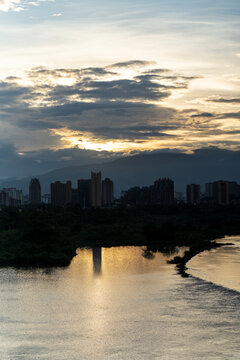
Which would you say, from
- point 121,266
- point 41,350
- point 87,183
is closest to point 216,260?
point 121,266

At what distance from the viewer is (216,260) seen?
1097 inches

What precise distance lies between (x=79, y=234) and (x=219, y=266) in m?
19.6

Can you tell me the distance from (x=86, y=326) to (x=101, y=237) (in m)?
28.0

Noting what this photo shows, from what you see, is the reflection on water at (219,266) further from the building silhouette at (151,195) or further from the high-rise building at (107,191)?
the high-rise building at (107,191)

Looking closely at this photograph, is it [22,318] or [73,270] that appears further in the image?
[73,270]

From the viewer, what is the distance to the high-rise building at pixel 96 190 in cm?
10650

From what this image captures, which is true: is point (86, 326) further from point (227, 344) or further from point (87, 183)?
point (87, 183)

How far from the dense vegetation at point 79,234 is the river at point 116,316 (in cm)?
455

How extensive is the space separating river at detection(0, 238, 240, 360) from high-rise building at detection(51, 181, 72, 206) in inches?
3503

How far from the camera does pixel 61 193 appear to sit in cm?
11356

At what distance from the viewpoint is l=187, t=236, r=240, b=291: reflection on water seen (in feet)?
68.0

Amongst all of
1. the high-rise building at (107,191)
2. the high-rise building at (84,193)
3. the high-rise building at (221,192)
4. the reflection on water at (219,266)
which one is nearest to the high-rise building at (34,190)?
the high-rise building at (107,191)

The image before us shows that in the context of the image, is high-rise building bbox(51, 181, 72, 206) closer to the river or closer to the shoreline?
the shoreline

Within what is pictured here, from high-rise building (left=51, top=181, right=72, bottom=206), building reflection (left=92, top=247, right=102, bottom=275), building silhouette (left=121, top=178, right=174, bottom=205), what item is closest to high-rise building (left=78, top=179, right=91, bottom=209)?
high-rise building (left=51, top=181, right=72, bottom=206)
